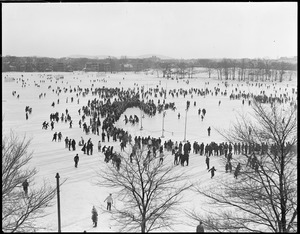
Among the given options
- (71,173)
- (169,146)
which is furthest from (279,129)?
(169,146)

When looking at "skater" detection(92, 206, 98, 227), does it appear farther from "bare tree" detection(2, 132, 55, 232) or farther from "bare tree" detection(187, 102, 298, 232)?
"bare tree" detection(187, 102, 298, 232)

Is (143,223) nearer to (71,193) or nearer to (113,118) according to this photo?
(71,193)

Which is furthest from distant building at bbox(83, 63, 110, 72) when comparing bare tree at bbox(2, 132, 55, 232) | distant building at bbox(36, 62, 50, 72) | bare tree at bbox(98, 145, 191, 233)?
bare tree at bbox(2, 132, 55, 232)

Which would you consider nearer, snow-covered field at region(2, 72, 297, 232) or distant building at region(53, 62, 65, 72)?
snow-covered field at region(2, 72, 297, 232)

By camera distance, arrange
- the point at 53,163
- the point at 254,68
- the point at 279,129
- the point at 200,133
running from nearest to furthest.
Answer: the point at 279,129 < the point at 53,163 < the point at 200,133 < the point at 254,68

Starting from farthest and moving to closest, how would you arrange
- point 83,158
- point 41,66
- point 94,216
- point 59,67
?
point 59,67
point 41,66
point 83,158
point 94,216

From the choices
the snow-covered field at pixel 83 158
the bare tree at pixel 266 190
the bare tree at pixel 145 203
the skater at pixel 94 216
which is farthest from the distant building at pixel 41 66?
the bare tree at pixel 266 190

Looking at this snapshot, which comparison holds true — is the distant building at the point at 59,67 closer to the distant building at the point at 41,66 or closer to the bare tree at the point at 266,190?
the distant building at the point at 41,66

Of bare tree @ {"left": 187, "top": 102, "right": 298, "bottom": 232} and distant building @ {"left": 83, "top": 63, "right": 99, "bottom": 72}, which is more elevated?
distant building @ {"left": 83, "top": 63, "right": 99, "bottom": 72}

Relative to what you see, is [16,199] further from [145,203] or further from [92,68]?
[92,68]

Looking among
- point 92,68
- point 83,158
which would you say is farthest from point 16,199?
point 92,68

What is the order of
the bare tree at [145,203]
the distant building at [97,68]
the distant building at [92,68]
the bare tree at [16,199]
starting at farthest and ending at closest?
the distant building at [92,68]
the distant building at [97,68]
the bare tree at [145,203]
the bare tree at [16,199]
